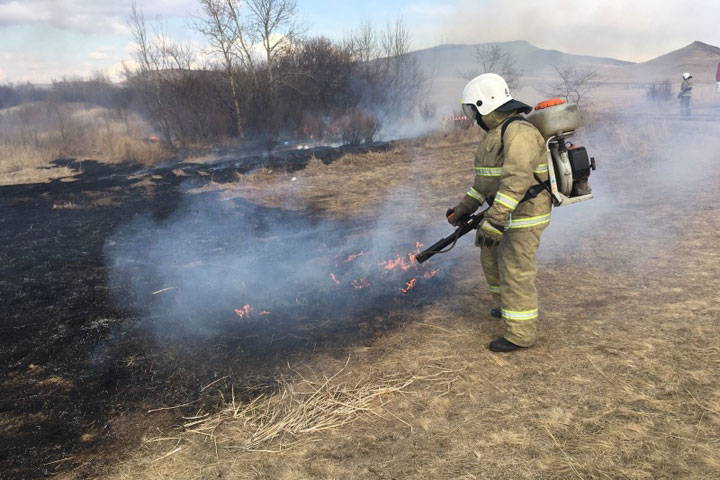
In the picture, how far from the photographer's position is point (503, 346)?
3.62 metres

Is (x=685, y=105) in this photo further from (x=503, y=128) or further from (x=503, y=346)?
(x=503, y=346)

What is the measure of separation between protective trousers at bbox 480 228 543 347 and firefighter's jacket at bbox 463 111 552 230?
0.11 meters

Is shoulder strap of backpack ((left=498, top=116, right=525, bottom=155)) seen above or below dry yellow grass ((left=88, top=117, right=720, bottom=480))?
above

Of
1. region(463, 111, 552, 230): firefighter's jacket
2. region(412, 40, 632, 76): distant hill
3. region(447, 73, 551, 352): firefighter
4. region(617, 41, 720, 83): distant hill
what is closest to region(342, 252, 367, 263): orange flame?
region(463, 111, 552, 230): firefighter's jacket

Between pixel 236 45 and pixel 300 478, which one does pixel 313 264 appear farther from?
pixel 236 45

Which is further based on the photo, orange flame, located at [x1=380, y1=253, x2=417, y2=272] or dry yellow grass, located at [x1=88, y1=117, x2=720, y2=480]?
orange flame, located at [x1=380, y1=253, x2=417, y2=272]

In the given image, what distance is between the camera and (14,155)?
1842cm

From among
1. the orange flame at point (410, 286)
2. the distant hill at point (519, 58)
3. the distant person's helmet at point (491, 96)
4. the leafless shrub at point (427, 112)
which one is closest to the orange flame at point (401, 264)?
the orange flame at point (410, 286)

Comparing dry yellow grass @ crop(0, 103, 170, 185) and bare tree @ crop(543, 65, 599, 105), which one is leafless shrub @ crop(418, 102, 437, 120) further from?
dry yellow grass @ crop(0, 103, 170, 185)

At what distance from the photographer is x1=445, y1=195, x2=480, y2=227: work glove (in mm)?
3877

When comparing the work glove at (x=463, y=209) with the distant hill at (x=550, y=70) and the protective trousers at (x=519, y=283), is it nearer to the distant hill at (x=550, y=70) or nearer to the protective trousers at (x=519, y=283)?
the protective trousers at (x=519, y=283)

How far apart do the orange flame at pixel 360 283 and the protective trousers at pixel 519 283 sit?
1.99 meters

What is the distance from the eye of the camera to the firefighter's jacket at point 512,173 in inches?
129

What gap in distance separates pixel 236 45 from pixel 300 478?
76.5 ft
